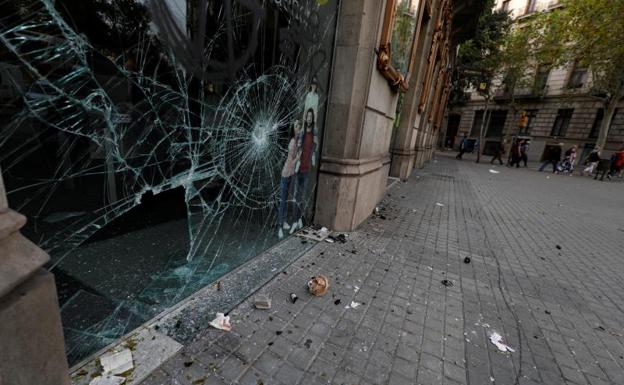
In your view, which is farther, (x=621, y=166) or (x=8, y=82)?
(x=621, y=166)

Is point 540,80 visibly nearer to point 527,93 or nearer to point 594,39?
point 527,93

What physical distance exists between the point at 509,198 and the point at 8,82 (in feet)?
35.4

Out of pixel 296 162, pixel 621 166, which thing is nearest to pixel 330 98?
pixel 296 162

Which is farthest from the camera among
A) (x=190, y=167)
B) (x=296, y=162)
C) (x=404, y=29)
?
(x=404, y=29)

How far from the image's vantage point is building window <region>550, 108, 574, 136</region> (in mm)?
27044

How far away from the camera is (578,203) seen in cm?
906

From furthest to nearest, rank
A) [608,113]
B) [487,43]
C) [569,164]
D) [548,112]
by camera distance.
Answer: [548,112], [487,43], [569,164], [608,113]

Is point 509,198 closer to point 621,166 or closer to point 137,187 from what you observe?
point 137,187

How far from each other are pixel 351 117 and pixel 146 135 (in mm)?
2785

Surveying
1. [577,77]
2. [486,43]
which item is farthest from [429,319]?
[577,77]

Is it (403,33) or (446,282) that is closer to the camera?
(446,282)

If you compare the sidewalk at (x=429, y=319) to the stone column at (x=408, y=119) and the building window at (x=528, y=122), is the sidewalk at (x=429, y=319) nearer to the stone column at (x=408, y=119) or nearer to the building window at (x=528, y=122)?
the stone column at (x=408, y=119)

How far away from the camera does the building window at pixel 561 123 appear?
27.0m

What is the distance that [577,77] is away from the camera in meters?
25.9
